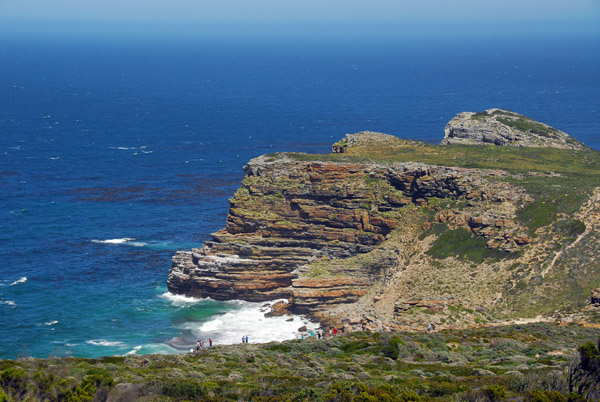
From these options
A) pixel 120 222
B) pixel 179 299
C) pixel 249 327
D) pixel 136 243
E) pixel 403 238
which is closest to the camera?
pixel 249 327

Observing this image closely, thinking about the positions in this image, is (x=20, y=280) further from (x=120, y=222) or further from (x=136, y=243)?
(x=120, y=222)

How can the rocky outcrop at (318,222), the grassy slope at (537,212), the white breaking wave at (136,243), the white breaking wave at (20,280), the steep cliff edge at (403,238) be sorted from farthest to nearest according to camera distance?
the white breaking wave at (136,243) < the white breaking wave at (20,280) < the rocky outcrop at (318,222) < the steep cliff edge at (403,238) < the grassy slope at (537,212)

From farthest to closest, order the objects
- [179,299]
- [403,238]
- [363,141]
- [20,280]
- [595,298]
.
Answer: [363,141], [20,280], [179,299], [403,238], [595,298]

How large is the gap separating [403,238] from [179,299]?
24.5 meters

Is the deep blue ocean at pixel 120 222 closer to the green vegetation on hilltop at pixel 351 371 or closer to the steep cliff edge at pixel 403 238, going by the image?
the steep cliff edge at pixel 403 238

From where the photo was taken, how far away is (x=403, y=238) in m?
87.1

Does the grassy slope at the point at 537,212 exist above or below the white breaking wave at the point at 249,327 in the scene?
above

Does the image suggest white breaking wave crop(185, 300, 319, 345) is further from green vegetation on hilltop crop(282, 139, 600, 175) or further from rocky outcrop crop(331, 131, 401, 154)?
rocky outcrop crop(331, 131, 401, 154)

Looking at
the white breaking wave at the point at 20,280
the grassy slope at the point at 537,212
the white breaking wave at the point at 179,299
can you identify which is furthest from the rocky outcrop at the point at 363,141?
the white breaking wave at the point at 20,280

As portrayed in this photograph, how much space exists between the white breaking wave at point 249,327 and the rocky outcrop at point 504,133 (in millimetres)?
38109

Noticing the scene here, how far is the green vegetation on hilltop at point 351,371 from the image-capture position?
40406mm

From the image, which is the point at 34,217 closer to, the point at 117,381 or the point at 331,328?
the point at 331,328

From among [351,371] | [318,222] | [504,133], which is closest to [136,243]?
[318,222]

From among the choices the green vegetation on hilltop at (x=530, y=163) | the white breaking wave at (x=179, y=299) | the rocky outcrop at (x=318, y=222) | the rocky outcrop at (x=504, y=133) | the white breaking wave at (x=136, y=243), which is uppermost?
the rocky outcrop at (x=504, y=133)
